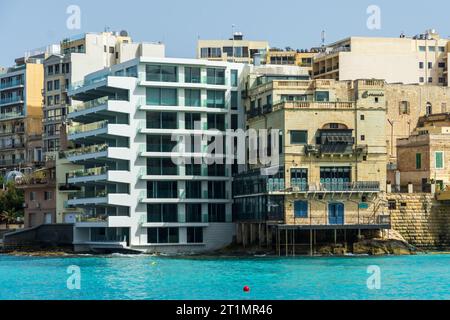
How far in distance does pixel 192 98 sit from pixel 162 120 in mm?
3706

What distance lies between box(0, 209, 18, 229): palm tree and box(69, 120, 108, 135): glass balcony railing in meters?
21.9

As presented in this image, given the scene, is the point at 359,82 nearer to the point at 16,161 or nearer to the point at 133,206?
the point at 133,206

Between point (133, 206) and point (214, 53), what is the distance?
57.5 meters

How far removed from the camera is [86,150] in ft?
321

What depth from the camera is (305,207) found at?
281 ft

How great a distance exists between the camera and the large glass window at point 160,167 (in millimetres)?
93062

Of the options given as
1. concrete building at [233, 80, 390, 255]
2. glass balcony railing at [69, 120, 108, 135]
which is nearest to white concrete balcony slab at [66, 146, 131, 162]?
glass balcony railing at [69, 120, 108, 135]

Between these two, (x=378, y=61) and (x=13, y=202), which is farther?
(x=378, y=61)

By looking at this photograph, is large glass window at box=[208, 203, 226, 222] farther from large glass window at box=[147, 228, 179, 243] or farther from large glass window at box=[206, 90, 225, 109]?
large glass window at box=[206, 90, 225, 109]

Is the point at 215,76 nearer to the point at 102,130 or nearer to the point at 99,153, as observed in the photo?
the point at 102,130

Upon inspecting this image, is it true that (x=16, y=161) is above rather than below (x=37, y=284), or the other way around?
above

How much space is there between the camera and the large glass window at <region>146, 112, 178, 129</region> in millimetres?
92875

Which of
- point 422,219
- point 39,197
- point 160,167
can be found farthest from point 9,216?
point 422,219

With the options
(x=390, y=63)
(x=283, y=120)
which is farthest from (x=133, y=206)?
(x=390, y=63)
